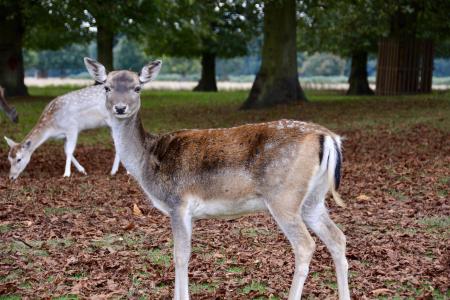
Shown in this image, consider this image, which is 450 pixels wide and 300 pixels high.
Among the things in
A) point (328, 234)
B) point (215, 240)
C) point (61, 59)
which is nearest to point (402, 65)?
point (215, 240)

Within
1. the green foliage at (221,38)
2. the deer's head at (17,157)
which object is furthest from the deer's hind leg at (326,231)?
the green foliage at (221,38)

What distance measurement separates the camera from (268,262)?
665 cm

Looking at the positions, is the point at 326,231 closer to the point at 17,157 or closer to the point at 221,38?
the point at 17,157

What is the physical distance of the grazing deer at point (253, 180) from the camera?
5.21m

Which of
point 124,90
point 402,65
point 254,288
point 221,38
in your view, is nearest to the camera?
point 124,90

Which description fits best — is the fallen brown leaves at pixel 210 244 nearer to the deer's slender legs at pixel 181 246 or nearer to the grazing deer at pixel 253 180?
the deer's slender legs at pixel 181 246

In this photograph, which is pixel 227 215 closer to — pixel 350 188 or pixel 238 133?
pixel 238 133

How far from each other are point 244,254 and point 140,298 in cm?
135

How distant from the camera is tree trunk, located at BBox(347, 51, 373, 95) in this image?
32906 millimetres

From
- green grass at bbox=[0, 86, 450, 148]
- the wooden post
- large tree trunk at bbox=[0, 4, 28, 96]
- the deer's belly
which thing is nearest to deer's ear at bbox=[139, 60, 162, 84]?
the deer's belly

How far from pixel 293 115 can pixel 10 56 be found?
1167 cm

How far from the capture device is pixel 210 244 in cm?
725

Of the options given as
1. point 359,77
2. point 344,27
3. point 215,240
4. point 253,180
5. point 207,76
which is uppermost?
point 344,27

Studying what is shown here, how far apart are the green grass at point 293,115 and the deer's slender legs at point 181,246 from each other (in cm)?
1030
